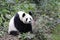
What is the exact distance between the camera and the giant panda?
334 inches

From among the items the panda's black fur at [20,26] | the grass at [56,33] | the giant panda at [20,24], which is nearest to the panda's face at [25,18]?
the giant panda at [20,24]

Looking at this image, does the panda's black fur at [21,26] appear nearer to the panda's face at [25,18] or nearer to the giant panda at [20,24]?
the giant panda at [20,24]

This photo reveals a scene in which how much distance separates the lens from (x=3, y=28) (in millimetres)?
9320

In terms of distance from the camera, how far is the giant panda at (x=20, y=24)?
8.49 m

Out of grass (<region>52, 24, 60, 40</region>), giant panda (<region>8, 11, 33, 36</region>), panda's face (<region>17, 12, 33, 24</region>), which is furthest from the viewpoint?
grass (<region>52, 24, 60, 40</region>)

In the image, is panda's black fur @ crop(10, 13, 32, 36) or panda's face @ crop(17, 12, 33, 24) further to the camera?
panda's black fur @ crop(10, 13, 32, 36)

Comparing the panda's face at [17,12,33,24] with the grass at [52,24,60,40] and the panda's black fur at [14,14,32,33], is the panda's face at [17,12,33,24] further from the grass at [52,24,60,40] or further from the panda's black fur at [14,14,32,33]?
the grass at [52,24,60,40]

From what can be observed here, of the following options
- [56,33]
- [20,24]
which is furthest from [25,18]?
[56,33]

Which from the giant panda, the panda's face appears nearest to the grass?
the giant panda

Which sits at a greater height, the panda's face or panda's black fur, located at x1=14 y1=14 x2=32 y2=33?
the panda's face

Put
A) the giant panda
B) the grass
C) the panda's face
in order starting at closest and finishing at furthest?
the panda's face → the giant panda → the grass

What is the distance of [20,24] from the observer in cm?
866

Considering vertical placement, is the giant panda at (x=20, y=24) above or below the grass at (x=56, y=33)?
above

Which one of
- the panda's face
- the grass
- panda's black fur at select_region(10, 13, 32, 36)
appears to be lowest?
the grass
